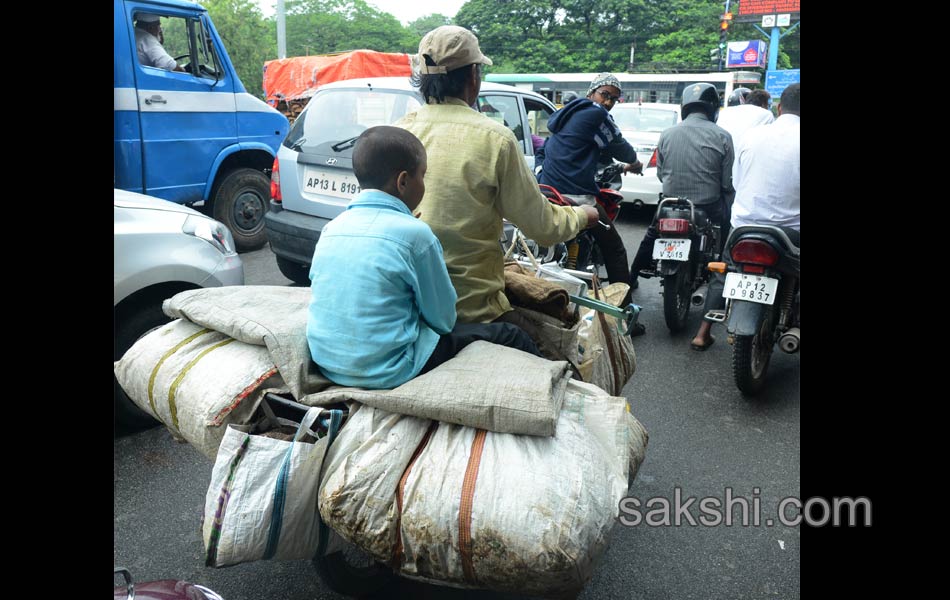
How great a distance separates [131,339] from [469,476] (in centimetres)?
243

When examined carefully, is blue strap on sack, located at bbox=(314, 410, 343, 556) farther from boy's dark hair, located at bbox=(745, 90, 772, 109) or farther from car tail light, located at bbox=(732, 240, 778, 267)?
boy's dark hair, located at bbox=(745, 90, 772, 109)

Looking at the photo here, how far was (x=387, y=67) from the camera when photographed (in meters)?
17.7

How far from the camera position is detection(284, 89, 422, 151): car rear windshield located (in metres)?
5.78

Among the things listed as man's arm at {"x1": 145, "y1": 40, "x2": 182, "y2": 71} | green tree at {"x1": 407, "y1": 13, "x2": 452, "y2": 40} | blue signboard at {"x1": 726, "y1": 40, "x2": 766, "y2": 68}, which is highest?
green tree at {"x1": 407, "y1": 13, "x2": 452, "y2": 40}

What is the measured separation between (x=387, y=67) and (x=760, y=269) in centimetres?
1508

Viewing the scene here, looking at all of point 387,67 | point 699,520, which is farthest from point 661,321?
point 387,67

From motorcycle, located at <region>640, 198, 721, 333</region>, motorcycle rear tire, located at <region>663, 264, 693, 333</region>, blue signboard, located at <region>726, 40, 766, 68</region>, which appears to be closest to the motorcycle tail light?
motorcycle, located at <region>640, 198, 721, 333</region>

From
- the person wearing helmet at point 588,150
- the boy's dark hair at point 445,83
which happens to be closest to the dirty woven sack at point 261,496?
the boy's dark hair at point 445,83

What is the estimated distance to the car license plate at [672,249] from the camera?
5077 mm

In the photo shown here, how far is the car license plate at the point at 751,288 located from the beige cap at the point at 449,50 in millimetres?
2267

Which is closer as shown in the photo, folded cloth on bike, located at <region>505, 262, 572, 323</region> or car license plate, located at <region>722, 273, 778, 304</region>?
folded cloth on bike, located at <region>505, 262, 572, 323</region>

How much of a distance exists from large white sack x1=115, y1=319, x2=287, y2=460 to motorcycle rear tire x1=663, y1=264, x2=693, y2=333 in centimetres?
358

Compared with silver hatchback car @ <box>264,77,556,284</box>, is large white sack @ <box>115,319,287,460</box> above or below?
below
